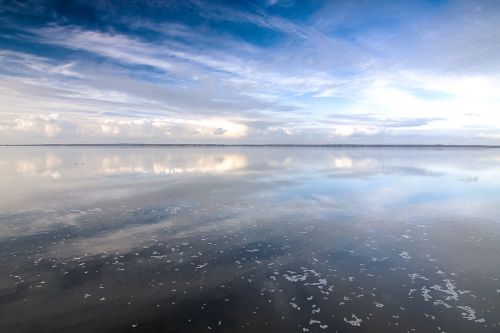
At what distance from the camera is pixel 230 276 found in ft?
37.1

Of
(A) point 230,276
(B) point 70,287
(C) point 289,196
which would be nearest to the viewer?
(B) point 70,287

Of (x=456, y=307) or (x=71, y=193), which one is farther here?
(x=71, y=193)

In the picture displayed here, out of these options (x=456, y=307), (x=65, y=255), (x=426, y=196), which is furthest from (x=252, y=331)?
(x=426, y=196)

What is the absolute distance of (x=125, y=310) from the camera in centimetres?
912

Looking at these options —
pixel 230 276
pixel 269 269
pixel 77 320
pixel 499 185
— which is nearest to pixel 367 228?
pixel 269 269

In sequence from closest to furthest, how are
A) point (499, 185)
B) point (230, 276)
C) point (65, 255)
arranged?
point (230, 276), point (65, 255), point (499, 185)

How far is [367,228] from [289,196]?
940 cm

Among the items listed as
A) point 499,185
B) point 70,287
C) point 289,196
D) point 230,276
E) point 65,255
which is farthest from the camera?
point 499,185

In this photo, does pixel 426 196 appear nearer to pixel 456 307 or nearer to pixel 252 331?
pixel 456 307

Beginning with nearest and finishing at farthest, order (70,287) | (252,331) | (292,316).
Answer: (252,331)
(292,316)
(70,287)

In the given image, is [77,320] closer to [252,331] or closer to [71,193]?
[252,331]

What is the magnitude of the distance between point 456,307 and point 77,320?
32.5ft

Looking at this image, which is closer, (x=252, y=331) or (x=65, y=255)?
(x=252, y=331)

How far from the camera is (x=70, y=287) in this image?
407 inches
